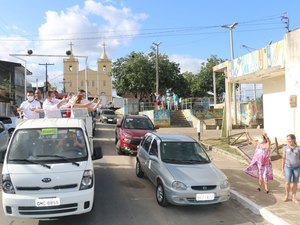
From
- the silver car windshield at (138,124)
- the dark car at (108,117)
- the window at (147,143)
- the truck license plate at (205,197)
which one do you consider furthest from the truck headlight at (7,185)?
the dark car at (108,117)

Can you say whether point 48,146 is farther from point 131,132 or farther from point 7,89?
point 7,89

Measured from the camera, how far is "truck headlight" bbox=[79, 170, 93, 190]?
6.38 meters

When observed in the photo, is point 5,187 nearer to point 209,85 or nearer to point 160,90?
point 160,90

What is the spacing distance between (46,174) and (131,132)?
359 inches

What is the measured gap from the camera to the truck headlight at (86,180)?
6383 millimetres

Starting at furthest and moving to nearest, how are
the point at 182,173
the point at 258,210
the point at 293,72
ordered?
1. the point at 293,72
2. the point at 182,173
3. the point at 258,210

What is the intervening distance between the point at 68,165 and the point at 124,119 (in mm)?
10431

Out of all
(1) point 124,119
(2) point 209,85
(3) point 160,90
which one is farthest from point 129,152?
(2) point 209,85

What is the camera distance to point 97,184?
33.1 feet

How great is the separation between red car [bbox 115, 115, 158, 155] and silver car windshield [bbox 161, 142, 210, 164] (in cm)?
566

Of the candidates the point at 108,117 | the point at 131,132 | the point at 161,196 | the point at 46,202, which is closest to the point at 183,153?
the point at 161,196

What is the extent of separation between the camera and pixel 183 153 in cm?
915

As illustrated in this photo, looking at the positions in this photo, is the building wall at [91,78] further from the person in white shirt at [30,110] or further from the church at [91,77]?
the person in white shirt at [30,110]

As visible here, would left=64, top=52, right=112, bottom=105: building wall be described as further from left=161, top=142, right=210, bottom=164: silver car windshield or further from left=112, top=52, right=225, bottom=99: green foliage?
left=161, top=142, right=210, bottom=164: silver car windshield
